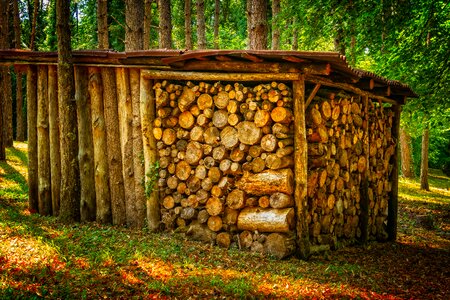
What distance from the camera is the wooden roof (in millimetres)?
6441

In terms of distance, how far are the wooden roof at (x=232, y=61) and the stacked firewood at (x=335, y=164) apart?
502 millimetres

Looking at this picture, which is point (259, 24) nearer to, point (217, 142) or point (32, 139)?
point (217, 142)

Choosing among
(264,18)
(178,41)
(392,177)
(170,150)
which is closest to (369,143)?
(392,177)

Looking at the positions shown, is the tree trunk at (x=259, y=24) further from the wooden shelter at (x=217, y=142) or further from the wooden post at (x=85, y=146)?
the wooden post at (x=85, y=146)

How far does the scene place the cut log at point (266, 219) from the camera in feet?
22.2

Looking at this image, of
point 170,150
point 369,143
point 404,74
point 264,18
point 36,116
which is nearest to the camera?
point 170,150

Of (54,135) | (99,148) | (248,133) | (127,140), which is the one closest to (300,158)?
(248,133)

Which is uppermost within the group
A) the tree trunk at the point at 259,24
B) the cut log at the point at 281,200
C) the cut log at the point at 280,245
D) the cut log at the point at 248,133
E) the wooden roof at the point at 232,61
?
the tree trunk at the point at 259,24

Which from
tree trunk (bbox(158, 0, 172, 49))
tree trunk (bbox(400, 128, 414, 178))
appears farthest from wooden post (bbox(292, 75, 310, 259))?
tree trunk (bbox(400, 128, 414, 178))

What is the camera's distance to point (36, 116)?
8797 mm

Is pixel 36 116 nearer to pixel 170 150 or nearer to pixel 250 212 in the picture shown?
pixel 170 150

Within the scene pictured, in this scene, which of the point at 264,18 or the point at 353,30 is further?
the point at 353,30

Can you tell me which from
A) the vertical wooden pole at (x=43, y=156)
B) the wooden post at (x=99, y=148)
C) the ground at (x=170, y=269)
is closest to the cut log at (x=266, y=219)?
the ground at (x=170, y=269)

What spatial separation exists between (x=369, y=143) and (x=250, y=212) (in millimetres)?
4102
